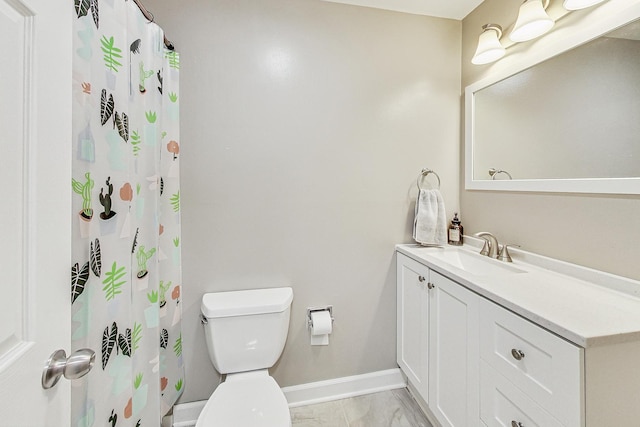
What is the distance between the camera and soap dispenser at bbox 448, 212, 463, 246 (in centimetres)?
180

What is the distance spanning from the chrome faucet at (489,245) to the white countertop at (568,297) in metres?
0.12

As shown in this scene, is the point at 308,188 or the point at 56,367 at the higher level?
the point at 308,188

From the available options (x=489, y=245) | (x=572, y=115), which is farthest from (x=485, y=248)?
(x=572, y=115)

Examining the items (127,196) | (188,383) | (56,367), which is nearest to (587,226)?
(56,367)

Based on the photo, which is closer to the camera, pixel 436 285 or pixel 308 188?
pixel 436 285

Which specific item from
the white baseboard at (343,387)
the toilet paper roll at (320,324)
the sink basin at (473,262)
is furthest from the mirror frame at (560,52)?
the white baseboard at (343,387)

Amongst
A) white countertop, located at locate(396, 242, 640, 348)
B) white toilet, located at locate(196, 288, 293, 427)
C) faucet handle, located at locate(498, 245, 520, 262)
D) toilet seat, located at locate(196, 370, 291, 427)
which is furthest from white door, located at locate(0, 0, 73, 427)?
faucet handle, located at locate(498, 245, 520, 262)

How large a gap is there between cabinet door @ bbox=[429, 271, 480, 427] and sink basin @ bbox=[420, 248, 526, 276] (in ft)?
0.72

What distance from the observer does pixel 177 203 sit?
1473 mm

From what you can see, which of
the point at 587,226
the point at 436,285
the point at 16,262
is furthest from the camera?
the point at 436,285

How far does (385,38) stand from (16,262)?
1.93 metres

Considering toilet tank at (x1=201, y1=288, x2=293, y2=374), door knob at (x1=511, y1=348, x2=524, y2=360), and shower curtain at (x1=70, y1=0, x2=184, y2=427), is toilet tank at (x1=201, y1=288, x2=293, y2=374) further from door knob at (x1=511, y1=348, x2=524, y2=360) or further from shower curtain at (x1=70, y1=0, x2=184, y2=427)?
door knob at (x1=511, y1=348, x2=524, y2=360)

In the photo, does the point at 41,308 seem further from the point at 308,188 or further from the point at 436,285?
the point at 436,285

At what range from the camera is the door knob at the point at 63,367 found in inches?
19.3
